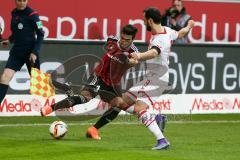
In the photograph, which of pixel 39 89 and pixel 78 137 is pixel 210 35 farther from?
pixel 78 137

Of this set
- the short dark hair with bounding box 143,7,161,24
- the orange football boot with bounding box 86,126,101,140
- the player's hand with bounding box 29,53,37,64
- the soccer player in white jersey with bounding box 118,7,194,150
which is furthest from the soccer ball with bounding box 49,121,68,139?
the short dark hair with bounding box 143,7,161,24

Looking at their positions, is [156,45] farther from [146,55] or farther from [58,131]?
[58,131]

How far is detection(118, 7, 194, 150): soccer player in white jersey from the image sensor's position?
12.8m

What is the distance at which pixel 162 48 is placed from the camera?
43.2 ft

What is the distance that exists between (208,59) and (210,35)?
4938mm

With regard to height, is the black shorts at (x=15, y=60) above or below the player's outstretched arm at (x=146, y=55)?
below

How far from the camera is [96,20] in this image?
75.6ft

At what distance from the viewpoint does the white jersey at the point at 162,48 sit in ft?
43.0

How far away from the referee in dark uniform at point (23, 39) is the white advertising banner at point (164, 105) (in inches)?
77.9

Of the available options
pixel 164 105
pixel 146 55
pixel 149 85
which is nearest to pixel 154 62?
pixel 149 85

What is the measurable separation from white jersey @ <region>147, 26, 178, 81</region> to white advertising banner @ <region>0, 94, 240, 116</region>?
408cm

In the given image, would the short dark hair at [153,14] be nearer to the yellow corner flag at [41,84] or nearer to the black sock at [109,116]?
the black sock at [109,116]

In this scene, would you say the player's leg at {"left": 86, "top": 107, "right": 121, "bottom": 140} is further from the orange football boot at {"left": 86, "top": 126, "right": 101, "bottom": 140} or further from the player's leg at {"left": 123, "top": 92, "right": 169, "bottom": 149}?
the player's leg at {"left": 123, "top": 92, "right": 169, "bottom": 149}

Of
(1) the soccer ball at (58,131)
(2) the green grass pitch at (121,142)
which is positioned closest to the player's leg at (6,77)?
(2) the green grass pitch at (121,142)
